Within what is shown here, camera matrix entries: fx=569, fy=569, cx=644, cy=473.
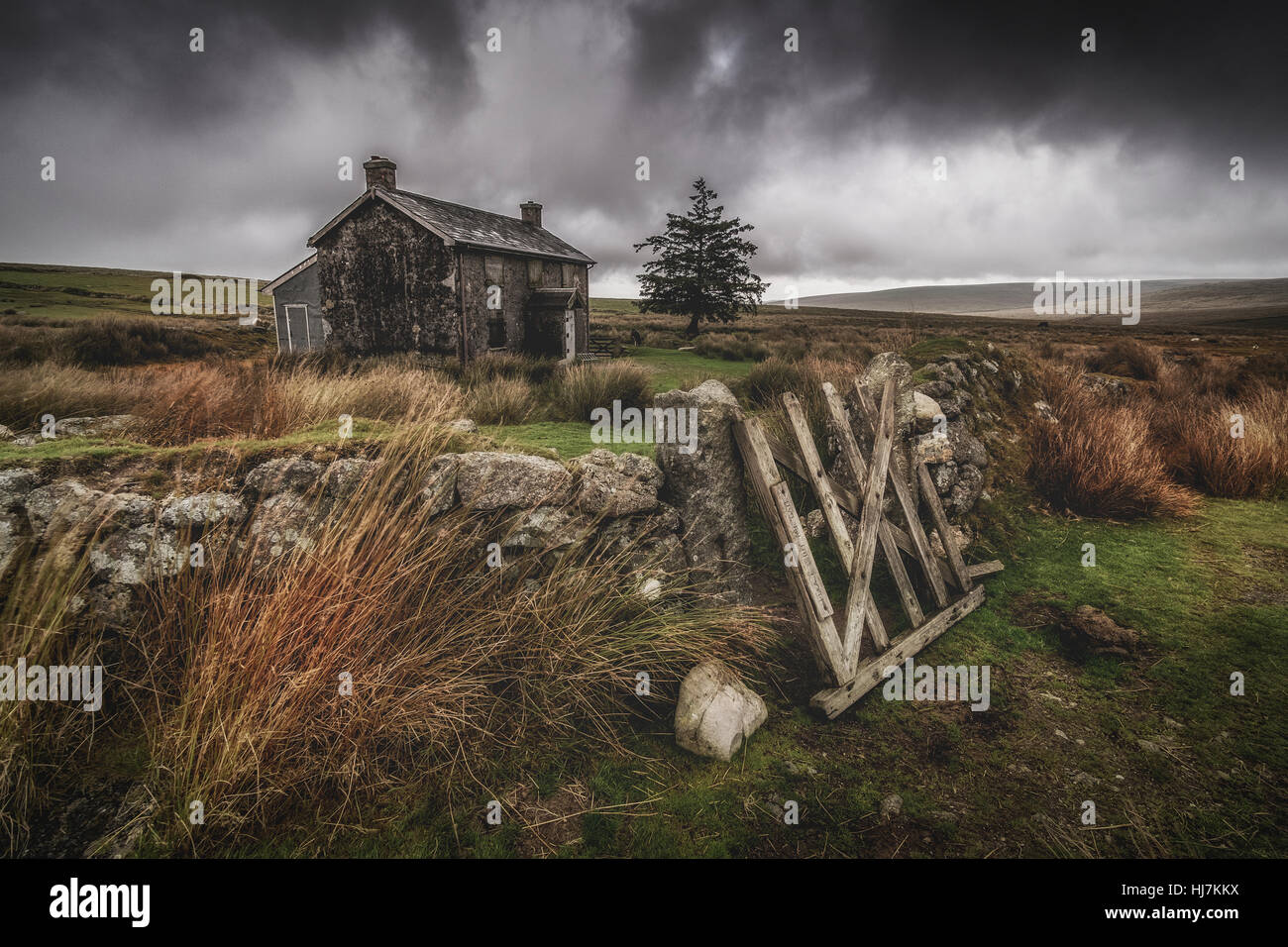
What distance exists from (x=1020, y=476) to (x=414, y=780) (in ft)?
24.3

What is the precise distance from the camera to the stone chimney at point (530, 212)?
82.5 feet

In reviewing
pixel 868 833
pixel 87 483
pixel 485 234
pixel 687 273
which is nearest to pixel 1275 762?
pixel 868 833

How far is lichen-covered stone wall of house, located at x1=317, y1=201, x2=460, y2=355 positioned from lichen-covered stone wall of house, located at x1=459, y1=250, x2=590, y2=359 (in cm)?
75

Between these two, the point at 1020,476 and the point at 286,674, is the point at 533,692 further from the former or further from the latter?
the point at 1020,476

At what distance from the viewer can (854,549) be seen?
4.52 meters

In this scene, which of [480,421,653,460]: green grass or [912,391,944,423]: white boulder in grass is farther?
[912,391,944,423]: white boulder in grass

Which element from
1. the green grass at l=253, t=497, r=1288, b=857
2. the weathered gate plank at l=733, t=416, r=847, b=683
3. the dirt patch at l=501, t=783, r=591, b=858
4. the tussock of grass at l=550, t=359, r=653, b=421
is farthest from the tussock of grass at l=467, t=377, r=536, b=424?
the green grass at l=253, t=497, r=1288, b=857

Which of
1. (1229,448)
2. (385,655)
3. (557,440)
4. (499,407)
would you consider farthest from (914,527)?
(1229,448)

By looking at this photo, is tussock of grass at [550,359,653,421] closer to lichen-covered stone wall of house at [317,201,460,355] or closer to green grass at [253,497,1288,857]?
green grass at [253,497,1288,857]

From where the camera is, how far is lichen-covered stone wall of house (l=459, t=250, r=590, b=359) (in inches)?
693

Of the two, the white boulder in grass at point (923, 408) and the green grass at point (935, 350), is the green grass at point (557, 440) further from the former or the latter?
the green grass at point (935, 350)

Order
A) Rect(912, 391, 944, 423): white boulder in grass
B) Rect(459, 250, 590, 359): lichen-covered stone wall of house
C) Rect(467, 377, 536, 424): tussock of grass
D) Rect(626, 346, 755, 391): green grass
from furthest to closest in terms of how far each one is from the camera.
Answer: Rect(459, 250, 590, 359): lichen-covered stone wall of house, Rect(626, 346, 755, 391): green grass, Rect(467, 377, 536, 424): tussock of grass, Rect(912, 391, 944, 423): white boulder in grass

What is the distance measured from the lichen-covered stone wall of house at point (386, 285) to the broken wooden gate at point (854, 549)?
48.7 ft

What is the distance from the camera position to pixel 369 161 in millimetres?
17688
